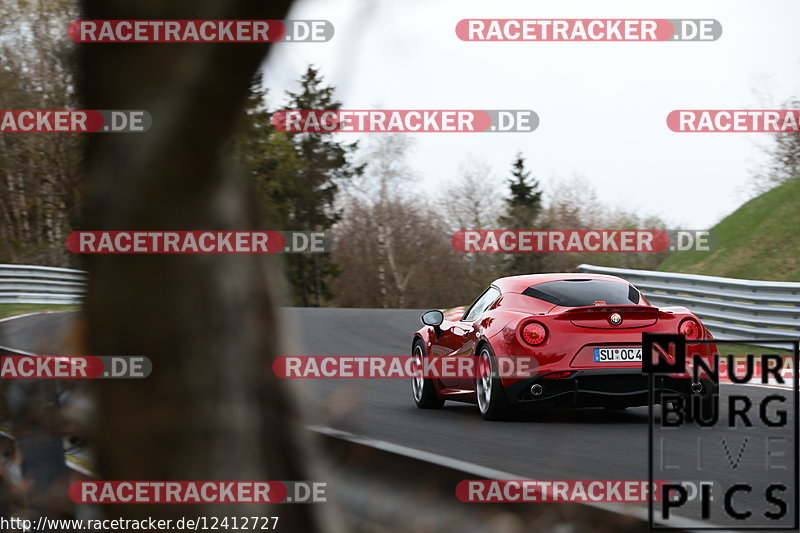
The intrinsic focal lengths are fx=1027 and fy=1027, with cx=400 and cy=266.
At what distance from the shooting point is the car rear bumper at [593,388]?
781 centimetres

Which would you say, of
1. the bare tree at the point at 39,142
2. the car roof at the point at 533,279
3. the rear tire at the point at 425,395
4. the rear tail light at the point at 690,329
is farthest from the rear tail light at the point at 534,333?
the bare tree at the point at 39,142

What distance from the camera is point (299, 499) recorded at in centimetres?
311

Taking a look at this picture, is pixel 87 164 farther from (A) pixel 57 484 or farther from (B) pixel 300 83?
(A) pixel 57 484

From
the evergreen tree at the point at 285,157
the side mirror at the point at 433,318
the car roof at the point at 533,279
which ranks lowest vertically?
the side mirror at the point at 433,318

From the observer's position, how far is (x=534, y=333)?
7996 mm

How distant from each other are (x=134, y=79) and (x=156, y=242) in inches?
18.4

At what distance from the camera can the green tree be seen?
40.0 metres

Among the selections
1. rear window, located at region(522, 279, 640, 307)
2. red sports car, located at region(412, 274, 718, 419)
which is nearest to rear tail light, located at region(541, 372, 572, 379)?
red sports car, located at region(412, 274, 718, 419)

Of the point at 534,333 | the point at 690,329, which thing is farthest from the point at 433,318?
the point at 690,329

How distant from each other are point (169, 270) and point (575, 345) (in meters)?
5.44

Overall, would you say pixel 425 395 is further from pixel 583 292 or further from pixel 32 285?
pixel 32 285

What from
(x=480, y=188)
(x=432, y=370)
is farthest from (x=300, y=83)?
(x=480, y=188)

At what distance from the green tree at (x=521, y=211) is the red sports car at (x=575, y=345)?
3035 centimetres

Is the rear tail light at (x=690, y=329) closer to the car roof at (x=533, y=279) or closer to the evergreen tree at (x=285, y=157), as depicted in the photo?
the car roof at (x=533, y=279)
